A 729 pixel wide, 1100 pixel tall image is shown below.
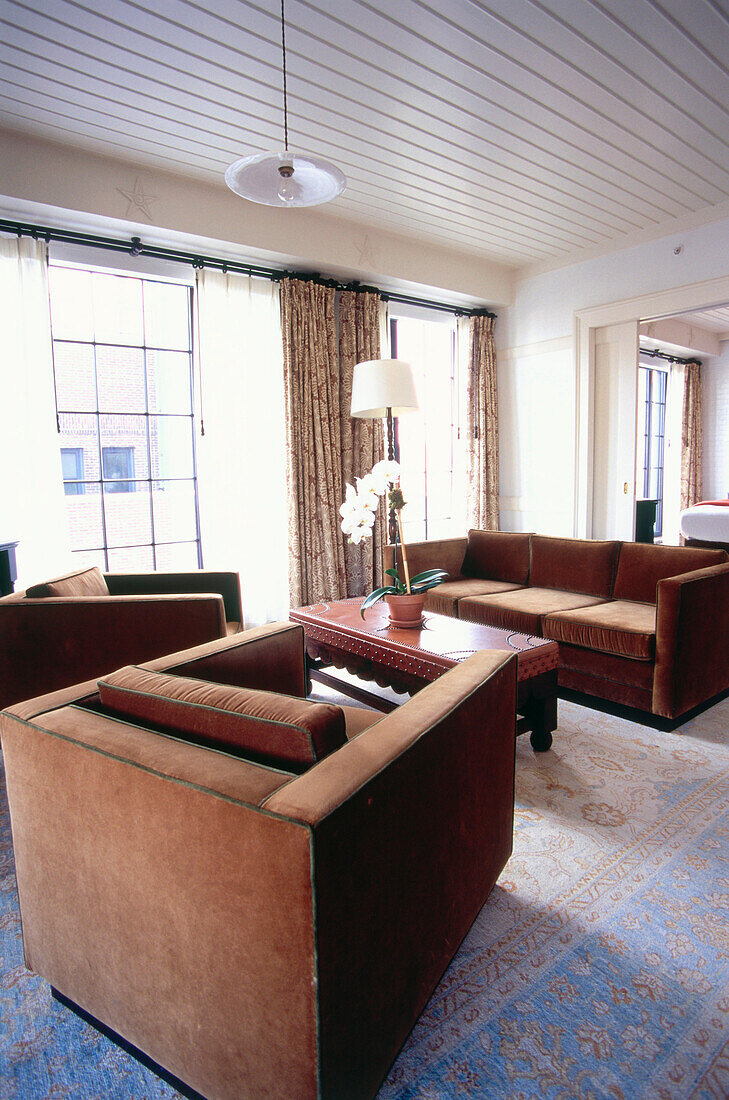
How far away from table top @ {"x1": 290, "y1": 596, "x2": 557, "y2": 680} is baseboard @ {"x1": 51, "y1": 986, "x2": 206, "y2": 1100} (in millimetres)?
1499

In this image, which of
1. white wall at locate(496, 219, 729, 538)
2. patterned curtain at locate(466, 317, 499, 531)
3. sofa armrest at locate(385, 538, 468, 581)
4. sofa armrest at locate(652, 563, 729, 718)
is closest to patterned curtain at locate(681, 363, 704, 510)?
white wall at locate(496, 219, 729, 538)

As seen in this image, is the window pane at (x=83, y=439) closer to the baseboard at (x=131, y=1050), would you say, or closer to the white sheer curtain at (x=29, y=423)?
the white sheer curtain at (x=29, y=423)

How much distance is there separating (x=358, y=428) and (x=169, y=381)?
1493mm

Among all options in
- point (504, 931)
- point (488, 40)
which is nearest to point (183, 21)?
point (488, 40)

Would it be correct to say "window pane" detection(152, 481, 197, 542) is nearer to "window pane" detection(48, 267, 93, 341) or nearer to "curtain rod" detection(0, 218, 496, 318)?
"window pane" detection(48, 267, 93, 341)

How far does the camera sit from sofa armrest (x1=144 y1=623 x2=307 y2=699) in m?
1.71

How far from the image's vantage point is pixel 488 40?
2.71m

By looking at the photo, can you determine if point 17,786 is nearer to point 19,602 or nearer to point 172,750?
point 172,750

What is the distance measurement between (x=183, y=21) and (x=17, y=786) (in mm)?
2841

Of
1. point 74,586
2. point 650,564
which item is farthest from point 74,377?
point 650,564

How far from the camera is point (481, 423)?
610 centimetres

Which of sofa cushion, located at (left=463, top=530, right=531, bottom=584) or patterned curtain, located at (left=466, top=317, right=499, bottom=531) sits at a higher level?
patterned curtain, located at (left=466, top=317, right=499, bottom=531)

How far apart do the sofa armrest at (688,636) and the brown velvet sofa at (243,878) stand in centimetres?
167

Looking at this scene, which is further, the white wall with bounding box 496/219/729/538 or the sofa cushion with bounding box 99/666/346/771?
the white wall with bounding box 496/219/729/538
